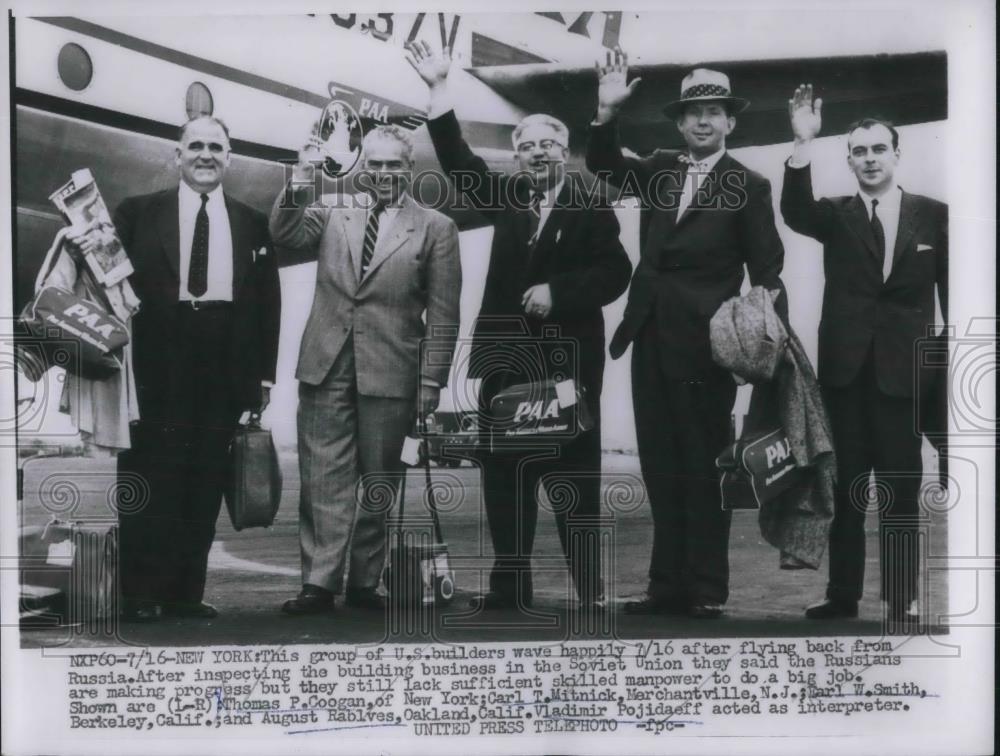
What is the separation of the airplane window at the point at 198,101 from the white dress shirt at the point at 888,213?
3304 millimetres

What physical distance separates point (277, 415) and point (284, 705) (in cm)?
143

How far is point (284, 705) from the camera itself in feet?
19.3

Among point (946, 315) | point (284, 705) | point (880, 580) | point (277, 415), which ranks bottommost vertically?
point (284, 705)

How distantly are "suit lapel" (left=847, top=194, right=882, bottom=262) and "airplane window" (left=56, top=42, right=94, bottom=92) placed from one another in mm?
3871

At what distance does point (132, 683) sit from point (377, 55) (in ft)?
10.9

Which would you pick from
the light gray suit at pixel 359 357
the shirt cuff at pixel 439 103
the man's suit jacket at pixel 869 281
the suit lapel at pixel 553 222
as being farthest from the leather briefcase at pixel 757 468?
the shirt cuff at pixel 439 103

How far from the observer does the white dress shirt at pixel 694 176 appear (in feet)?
19.7

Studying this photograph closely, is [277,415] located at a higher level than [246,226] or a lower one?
lower

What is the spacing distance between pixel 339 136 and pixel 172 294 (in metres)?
1.15

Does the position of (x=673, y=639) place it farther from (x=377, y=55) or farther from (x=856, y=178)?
(x=377, y=55)

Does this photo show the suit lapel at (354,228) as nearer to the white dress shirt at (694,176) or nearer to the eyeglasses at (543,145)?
the eyeglasses at (543,145)

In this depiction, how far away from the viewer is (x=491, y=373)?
595cm

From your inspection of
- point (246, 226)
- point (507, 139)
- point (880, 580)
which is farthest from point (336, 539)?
point (880, 580)

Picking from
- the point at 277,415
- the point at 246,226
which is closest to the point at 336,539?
the point at 277,415
